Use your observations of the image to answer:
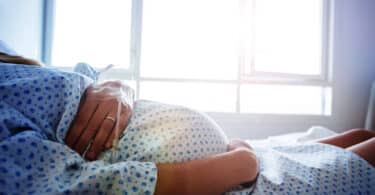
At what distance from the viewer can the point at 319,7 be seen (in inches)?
72.3

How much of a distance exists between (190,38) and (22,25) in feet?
3.51

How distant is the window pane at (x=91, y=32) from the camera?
181 cm

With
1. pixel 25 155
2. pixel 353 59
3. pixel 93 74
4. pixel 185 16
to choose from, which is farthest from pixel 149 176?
pixel 353 59

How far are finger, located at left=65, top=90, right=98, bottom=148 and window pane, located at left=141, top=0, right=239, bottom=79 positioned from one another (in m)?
1.23

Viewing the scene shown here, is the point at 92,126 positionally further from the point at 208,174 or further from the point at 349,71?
the point at 349,71

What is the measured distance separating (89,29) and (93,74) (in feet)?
3.94

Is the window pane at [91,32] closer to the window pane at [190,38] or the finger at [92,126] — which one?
the window pane at [190,38]

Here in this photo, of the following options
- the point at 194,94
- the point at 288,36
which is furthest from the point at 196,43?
the point at 288,36

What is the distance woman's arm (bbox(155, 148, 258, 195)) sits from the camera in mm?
498

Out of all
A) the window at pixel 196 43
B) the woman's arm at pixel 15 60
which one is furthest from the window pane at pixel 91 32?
the woman's arm at pixel 15 60

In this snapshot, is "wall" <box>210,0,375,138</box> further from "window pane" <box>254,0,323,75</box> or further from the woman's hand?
the woman's hand

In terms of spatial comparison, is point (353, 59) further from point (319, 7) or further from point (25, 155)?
point (25, 155)

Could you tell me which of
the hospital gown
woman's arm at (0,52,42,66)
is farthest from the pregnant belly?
woman's arm at (0,52,42,66)

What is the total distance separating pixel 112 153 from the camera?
56 centimetres
